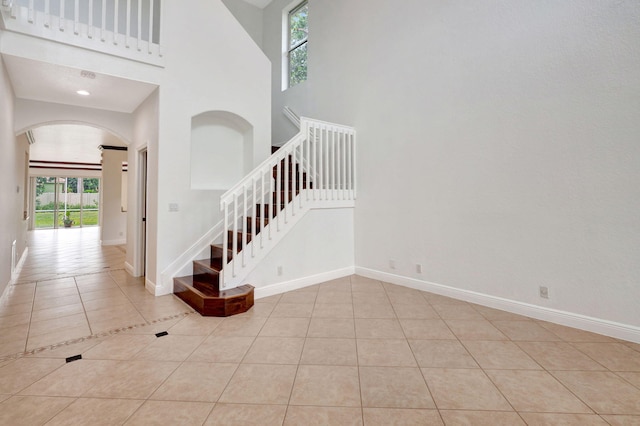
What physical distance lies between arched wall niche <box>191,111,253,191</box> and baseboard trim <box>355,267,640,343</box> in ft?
9.82

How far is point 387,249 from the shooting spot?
4.42m

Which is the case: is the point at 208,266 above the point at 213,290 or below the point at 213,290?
above

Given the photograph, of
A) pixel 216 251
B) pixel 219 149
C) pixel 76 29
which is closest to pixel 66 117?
pixel 76 29

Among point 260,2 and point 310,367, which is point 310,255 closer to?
point 310,367

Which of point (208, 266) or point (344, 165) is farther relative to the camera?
point (344, 165)

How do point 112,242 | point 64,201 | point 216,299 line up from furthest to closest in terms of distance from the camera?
1. point 64,201
2. point 112,242
3. point 216,299

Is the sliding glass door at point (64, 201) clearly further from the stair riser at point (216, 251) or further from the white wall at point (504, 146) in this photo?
the white wall at point (504, 146)

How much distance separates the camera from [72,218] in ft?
42.6

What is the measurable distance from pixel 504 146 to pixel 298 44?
5.21 m

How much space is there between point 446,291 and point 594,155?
2.06 meters

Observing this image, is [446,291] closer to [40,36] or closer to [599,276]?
[599,276]

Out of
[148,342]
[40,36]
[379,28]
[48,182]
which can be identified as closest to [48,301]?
[148,342]

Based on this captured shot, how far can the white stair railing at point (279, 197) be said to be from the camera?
3.47 meters

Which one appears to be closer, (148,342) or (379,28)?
(148,342)
